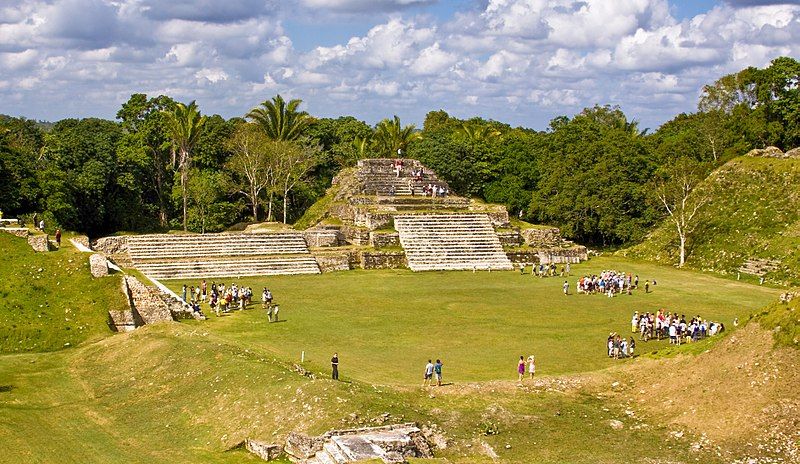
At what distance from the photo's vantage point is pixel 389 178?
57.4m

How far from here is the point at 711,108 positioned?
6269cm

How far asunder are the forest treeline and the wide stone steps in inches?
483

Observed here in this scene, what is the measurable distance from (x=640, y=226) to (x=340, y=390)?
38.4m

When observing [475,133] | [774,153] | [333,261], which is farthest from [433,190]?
[774,153]

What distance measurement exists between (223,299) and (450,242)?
17.7 meters

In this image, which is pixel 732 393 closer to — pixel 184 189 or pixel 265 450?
pixel 265 450

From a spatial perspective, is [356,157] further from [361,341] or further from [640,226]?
[361,341]

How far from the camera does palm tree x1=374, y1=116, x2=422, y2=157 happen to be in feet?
222

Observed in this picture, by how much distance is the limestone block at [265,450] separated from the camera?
16688 millimetres

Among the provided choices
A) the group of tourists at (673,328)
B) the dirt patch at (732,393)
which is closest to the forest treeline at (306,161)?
the group of tourists at (673,328)

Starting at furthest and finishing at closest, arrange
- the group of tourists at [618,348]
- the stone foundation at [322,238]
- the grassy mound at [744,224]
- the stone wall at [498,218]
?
the stone wall at [498,218] < the stone foundation at [322,238] < the grassy mound at [744,224] < the group of tourists at [618,348]

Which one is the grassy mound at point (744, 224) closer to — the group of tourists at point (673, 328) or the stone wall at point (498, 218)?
the stone wall at point (498, 218)

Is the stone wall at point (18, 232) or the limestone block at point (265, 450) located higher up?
the stone wall at point (18, 232)

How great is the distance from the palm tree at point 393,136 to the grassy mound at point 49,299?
1540 inches
